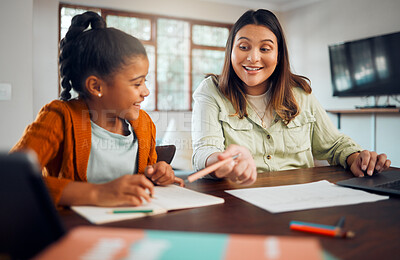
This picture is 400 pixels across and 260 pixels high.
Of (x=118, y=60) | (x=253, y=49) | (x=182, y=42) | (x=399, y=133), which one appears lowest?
(x=399, y=133)

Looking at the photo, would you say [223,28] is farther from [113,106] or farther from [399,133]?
[113,106]

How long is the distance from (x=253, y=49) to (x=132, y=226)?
104cm

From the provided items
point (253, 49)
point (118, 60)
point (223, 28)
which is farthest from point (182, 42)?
point (118, 60)

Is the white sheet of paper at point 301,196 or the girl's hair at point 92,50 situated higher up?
the girl's hair at point 92,50

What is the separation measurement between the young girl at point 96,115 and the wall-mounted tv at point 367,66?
14.3 ft

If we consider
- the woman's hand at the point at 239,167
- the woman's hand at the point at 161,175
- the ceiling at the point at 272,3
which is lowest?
the woman's hand at the point at 161,175

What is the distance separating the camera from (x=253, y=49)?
1455 mm

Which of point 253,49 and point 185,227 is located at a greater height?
point 253,49

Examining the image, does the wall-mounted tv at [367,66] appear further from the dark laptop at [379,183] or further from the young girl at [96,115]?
the young girl at [96,115]

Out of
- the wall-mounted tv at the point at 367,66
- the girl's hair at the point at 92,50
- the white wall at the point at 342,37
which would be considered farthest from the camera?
the white wall at the point at 342,37

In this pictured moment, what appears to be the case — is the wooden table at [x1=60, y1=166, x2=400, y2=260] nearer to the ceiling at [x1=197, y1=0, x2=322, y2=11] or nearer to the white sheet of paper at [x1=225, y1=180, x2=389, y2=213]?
the white sheet of paper at [x1=225, y1=180, x2=389, y2=213]

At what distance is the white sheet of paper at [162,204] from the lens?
0.65 metres

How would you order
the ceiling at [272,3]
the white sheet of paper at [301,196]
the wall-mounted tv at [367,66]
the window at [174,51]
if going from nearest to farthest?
the white sheet of paper at [301,196] < the wall-mounted tv at [367,66] < the window at [174,51] < the ceiling at [272,3]

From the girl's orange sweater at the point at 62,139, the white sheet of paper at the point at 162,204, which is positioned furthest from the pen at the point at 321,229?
the girl's orange sweater at the point at 62,139
